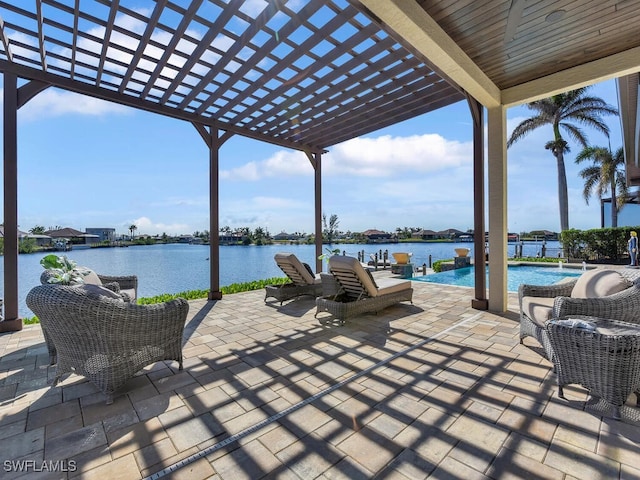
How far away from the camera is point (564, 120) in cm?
1504

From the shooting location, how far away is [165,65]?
4086 mm

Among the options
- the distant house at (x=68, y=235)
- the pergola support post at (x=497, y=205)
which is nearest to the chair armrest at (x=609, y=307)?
the pergola support post at (x=497, y=205)

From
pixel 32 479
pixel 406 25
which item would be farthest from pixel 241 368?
pixel 406 25

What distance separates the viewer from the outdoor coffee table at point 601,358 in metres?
1.99

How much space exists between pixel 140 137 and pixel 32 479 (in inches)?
500

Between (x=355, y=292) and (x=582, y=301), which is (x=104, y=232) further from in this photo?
(x=582, y=301)

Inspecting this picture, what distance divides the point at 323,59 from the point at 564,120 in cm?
1674

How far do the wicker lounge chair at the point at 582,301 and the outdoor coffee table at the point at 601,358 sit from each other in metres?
0.30

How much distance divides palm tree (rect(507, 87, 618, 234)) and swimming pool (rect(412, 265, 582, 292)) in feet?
16.5

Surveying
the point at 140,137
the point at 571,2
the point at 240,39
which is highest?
the point at 140,137

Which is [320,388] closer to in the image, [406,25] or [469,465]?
[469,465]

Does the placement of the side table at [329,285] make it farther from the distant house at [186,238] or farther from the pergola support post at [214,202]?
the distant house at [186,238]

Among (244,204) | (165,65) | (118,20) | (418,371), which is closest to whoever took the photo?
(418,371)

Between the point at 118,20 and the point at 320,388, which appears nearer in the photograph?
the point at 320,388
